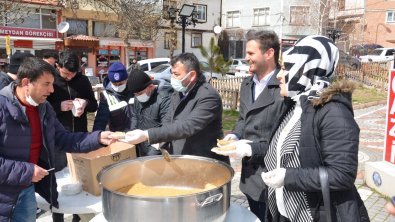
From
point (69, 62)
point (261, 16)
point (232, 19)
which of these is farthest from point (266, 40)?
point (232, 19)

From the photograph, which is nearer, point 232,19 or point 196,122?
point 196,122

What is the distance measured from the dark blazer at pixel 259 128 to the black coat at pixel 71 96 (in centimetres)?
225

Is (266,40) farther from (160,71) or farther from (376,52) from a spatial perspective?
(376,52)

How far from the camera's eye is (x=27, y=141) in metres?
2.26

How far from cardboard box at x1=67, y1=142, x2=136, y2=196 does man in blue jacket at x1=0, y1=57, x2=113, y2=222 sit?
120 millimetres

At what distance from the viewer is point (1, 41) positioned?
20.9 metres

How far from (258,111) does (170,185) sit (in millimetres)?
807

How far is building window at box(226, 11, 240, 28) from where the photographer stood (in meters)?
36.1

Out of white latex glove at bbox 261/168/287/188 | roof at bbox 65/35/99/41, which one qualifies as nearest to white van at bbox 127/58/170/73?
roof at bbox 65/35/99/41

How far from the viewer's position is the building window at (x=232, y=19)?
36.1 m

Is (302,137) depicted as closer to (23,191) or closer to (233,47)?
(23,191)

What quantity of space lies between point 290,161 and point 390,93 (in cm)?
348

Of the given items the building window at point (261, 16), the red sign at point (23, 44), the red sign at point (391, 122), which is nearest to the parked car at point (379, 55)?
the building window at point (261, 16)

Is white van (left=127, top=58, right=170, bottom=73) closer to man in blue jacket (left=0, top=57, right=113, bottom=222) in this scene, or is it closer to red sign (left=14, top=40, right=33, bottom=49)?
red sign (left=14, top=40, right=33, bottom=49)
